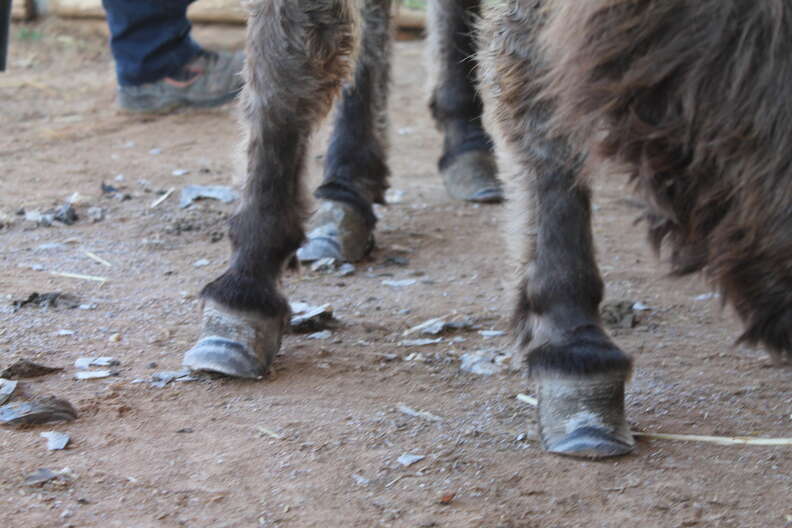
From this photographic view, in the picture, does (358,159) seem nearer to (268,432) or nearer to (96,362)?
(96,362)

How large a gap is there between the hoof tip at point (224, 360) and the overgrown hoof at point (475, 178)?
204cm

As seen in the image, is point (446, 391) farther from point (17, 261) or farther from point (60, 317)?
point (17, 261)

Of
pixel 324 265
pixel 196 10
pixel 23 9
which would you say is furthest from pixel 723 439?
pixel 23 9

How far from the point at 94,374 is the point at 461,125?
7.51ft

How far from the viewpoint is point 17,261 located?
11.6 feet

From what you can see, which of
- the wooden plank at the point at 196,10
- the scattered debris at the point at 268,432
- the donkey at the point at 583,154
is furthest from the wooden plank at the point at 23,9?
the scattered debris at the point at 268,432

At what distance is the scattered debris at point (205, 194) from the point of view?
4.30 metres

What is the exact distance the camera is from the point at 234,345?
2.58 m

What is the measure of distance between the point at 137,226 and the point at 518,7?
225cm

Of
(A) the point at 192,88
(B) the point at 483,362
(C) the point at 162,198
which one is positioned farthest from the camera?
(A) the point at 192,88

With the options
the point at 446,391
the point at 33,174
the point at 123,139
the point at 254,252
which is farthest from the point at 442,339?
the point at 123,139

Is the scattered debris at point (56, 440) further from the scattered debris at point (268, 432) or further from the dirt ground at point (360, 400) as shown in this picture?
the scattered debris at point (268, 432)

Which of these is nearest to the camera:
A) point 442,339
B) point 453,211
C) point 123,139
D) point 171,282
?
point 442,339

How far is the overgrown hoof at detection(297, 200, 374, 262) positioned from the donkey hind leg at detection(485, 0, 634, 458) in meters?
1.43
